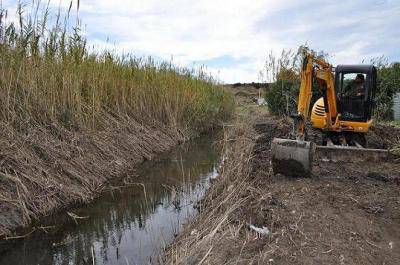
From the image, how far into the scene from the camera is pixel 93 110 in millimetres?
8023

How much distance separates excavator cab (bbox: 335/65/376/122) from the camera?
27.1 feet

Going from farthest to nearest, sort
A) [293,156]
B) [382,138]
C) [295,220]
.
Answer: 1. [382,138]
2. [293,156]
3. [295,220]

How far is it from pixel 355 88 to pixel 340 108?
1.69ft

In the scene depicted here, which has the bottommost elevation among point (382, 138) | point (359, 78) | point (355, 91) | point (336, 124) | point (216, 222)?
point (216, 222)

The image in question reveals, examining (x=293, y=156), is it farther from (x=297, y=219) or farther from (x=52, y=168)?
(x=52, y=168)

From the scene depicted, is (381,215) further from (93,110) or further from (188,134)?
(188,134)

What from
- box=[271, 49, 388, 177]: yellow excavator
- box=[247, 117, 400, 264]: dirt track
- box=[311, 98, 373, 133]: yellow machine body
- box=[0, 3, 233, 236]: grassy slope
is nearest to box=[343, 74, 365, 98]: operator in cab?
box=[271, 49, 388, 177]: yellow excavator

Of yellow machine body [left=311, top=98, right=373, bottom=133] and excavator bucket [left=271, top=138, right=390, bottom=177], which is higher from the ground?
yellow machine body [left=311, top=98, right=373, bottom=133]

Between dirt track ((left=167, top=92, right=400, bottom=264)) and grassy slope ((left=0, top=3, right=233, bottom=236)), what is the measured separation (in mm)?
1961

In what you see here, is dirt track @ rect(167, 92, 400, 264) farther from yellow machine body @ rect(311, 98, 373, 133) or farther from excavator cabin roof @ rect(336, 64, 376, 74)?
excavator cabin roof @ rect(336, 64, 376, 74)

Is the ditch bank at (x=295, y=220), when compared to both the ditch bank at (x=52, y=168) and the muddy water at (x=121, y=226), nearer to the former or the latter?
the muddy water at (x=121, y=226)

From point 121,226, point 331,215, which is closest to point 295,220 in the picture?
point 331,215

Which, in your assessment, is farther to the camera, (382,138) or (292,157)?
(382,138)

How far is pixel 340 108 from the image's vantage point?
338 inches
